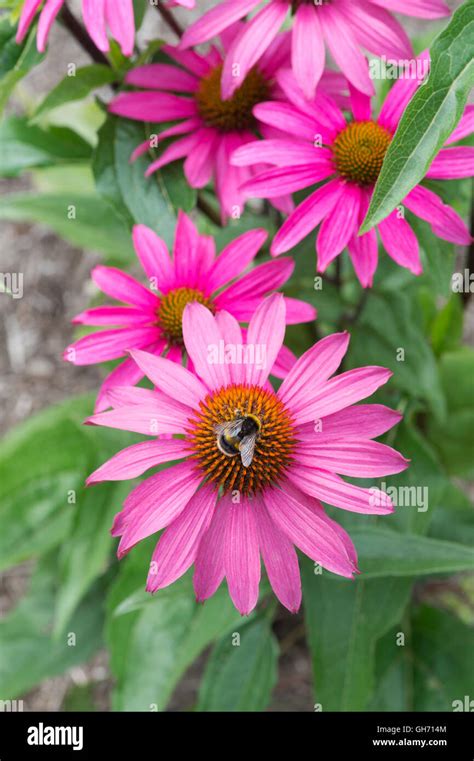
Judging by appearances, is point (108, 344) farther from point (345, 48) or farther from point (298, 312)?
point (345, 48)

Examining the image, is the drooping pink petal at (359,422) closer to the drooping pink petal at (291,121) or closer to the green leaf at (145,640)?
the drooping pink petal at (291,121)

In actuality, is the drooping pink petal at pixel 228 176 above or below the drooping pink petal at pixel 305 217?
above

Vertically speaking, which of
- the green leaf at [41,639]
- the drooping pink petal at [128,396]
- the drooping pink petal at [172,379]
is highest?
the drooping pink petal at [172,379]

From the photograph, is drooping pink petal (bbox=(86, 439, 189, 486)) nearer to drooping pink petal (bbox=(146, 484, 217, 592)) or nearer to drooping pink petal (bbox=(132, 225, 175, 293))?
drooping pink petal (bbox=(146, 484, 217, 592))

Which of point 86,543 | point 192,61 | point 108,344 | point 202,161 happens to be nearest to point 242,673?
point 86,543

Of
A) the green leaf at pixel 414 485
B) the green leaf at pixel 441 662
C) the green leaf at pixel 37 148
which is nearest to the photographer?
the green leaf at pixel 414 485

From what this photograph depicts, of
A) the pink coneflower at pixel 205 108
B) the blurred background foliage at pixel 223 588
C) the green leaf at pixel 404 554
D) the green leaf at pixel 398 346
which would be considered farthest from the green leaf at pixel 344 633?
the pink coneflower at pixel 205 108

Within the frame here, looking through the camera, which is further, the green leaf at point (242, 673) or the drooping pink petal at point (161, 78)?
the green leaf at point (242, 673)
